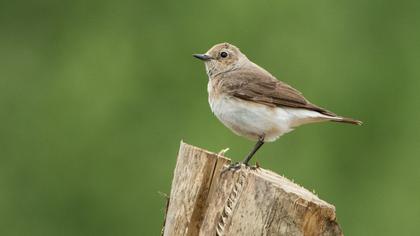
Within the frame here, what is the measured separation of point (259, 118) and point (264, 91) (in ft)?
1.19

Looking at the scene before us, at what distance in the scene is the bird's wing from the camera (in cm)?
1038

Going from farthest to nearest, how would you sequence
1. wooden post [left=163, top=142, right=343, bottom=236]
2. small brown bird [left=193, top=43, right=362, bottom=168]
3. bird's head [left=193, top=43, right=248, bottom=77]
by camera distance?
bird's head [left=193, top=43, right=248, bottom=77], small brown bird [left=193, top=43, right=362, bottom=168], wooden post [left=163, top=142, right=343, bottom=236]

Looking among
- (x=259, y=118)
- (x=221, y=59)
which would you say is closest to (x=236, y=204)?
(x=259, y=118)

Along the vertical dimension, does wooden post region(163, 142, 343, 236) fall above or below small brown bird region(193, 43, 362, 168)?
below

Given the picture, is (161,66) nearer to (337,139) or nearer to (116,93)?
(116,93)

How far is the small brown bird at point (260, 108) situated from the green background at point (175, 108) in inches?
298

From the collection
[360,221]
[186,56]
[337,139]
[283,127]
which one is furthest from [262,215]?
[186,56]

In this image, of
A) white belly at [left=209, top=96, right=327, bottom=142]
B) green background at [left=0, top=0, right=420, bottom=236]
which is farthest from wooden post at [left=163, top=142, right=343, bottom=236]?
green background at [left=0, top=0, right=420, bottom=236]

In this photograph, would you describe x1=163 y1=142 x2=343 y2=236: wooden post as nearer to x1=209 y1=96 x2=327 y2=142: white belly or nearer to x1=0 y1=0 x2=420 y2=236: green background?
x1=209 y1=96 x2=327 y2=142: white belly

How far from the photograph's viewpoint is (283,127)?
10438mm

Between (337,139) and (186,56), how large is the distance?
3.88 m

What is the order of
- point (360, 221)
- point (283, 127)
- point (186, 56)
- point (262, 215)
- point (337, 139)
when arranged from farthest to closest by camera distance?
1. point (186, 56)
2. point (337, 139)
3. point (360, 221)
4. point (283, 127)
5. point (262, 215)

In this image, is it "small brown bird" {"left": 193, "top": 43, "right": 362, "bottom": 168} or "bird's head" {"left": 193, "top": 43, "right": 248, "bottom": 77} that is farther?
"bird's head" {"left": 193, "top": 43, "right": 248, "bottom": 77}

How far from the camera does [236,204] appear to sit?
24.4 feet
